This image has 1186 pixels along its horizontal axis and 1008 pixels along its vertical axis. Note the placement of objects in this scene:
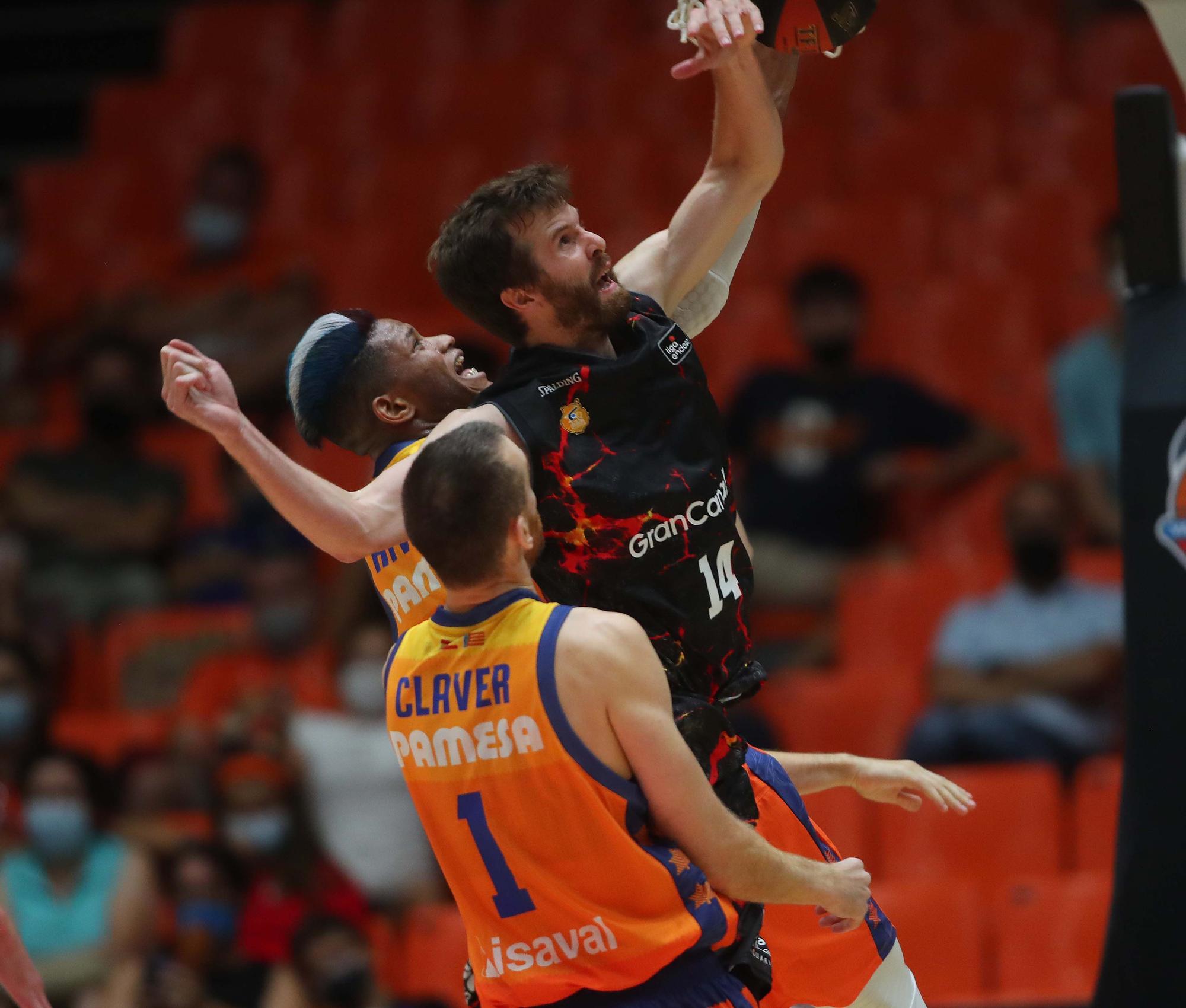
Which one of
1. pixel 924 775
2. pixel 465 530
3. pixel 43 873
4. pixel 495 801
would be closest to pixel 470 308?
pixel 465 530

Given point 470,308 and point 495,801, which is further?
point 470,308

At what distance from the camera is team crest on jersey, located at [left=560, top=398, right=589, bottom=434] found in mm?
3839

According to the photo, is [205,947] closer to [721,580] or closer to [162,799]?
[162,799]

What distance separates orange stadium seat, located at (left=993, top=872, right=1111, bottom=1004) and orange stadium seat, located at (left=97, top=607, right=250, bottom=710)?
4326mm

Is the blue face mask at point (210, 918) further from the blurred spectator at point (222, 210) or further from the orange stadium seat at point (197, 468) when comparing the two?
the blurred spectator at point (222, 210)

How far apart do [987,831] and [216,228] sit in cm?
626

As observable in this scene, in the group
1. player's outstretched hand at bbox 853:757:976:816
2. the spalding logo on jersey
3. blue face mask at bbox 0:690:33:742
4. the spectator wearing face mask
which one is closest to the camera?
the spalding logo on jersey

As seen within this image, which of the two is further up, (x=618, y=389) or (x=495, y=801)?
(x=618, y=389)

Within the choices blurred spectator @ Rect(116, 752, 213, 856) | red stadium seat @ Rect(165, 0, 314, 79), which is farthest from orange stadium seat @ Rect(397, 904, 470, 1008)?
red stadium seat @ Rect(165, 0, 314, 79)

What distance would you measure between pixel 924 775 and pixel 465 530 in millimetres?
1371

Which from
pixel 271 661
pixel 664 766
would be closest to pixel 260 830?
pixel 271 661

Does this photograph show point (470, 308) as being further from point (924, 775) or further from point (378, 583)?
point (924, 775)

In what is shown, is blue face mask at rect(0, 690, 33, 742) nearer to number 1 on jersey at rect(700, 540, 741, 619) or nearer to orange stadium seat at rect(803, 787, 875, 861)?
orange stadium seat at rect(803, 787, 875, 861)

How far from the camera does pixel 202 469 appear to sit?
34.2ft
